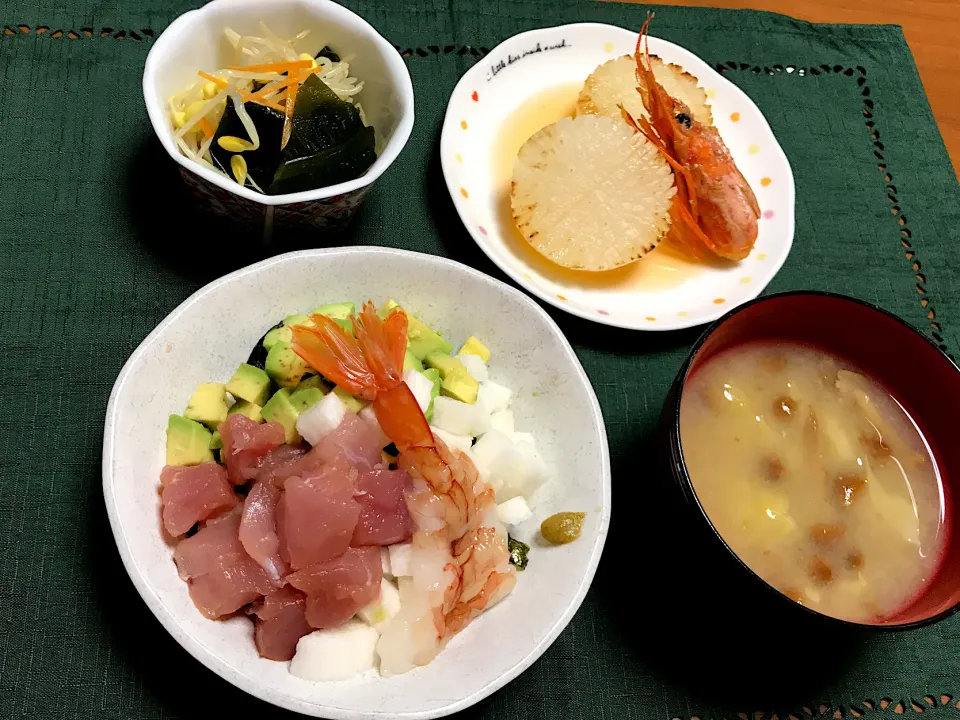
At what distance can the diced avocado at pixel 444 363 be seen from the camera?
1.26 meters

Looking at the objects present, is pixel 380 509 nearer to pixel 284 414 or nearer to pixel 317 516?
pixel 317 516

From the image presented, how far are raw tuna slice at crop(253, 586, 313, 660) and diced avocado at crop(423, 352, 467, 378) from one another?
1.45 feet

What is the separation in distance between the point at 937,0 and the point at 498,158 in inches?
57.1

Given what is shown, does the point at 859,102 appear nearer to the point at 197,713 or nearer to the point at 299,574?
the point at 299,574

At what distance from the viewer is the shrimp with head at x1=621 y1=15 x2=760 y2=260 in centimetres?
164

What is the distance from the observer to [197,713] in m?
1.09

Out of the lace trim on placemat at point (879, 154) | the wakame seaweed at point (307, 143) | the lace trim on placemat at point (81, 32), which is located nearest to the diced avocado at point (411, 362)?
the wakame seaweed at point (307, 143)

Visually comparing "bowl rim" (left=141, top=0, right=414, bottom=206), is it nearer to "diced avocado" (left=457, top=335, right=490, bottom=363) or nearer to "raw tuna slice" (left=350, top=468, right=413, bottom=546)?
"diced avocado" (left=457, top=335, right=490, bottom=363)

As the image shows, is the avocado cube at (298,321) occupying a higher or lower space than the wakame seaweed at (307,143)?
lower

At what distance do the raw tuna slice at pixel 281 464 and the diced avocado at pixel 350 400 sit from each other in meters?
0.10

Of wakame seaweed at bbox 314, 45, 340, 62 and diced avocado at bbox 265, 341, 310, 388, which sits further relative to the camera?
wakame seaweed at bbox 314, 45, 340, 62

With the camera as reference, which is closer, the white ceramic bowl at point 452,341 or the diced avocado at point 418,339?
the white ceramic bowl at point 452,341

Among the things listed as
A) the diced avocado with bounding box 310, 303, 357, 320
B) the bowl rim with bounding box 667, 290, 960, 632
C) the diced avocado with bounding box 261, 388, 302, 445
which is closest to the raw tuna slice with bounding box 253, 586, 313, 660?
the diced avocado with bounding box 261, 388, 302, 445

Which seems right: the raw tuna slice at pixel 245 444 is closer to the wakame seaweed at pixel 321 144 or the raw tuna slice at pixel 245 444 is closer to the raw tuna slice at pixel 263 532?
the raw tuna slice at pixel 263 532
